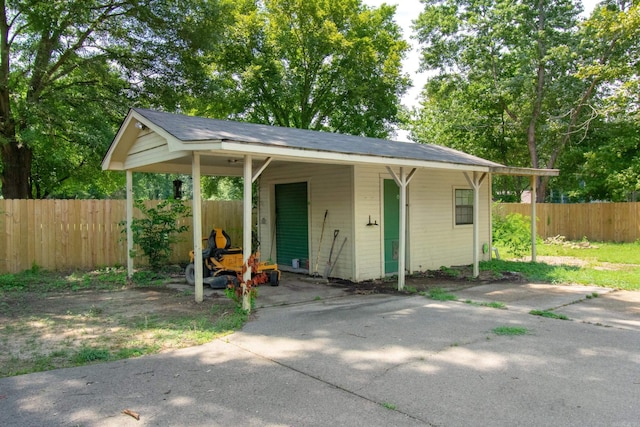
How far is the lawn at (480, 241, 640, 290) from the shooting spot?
8883 millimetres

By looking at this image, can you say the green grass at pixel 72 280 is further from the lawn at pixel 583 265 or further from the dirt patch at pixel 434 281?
the lawn at pixel 583 265

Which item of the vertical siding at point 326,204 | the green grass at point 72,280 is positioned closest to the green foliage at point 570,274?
the vertical siding at point 326,204

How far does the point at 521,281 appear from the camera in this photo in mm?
9133

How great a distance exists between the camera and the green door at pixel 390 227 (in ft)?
30.8

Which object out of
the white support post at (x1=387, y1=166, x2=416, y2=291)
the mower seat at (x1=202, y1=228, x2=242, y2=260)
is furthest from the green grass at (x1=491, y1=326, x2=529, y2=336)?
the mower seat at (x1=202, y1=228, x2=242, y2=260)

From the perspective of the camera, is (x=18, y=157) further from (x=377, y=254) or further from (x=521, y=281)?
(x=521, y=281)

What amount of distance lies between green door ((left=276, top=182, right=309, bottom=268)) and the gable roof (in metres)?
1.64

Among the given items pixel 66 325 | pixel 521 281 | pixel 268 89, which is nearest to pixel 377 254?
pixel 521 281

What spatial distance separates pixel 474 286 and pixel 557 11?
61.1 ft

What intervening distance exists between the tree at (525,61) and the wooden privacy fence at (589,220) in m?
3.30

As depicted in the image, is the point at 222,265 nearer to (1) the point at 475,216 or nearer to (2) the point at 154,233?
(2) the point at 154,233

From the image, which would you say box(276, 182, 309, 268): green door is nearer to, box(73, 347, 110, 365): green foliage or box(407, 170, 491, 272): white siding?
box(407, 170, 491, 272): white siding

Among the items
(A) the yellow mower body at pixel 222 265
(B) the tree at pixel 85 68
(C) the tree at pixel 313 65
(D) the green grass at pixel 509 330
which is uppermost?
(C) the tree at pixel 313 65

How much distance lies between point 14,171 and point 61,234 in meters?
3.80
